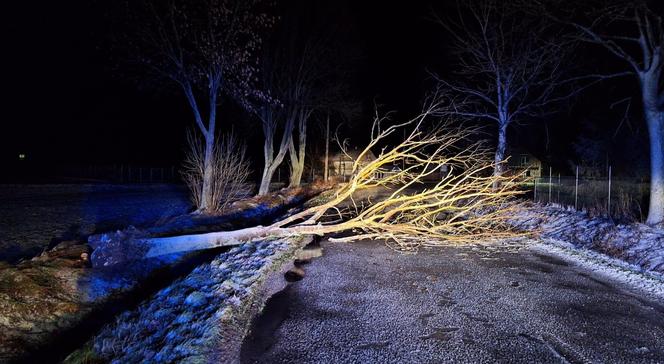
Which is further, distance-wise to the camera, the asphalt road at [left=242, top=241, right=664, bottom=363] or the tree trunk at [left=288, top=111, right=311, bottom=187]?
the tree trunk at [left=288, top=111, right=311, bottom=187]

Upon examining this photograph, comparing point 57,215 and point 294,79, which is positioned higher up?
point 294,79

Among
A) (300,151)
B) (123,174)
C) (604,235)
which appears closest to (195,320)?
(604,235)

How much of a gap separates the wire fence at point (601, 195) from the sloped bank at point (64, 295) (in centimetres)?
1116

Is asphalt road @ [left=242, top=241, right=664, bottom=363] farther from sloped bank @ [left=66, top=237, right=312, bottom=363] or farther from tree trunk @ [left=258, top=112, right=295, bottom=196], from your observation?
tree trunk @ [left=258, top=112, right=295, bottom=196]

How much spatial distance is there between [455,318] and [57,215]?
44.1 feet

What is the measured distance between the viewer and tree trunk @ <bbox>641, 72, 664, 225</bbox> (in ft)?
30.1

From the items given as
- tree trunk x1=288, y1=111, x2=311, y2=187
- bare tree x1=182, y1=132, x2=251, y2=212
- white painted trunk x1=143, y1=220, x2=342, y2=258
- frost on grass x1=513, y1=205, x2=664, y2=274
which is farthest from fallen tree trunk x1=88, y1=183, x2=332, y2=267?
frost on grass x1=513, y1=205, x2=664, y2=274

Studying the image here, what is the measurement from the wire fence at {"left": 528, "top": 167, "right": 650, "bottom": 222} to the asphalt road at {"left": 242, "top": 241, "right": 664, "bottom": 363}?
4.79 m

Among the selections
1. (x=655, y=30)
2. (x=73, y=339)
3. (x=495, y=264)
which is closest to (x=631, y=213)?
(x=655, y=30)

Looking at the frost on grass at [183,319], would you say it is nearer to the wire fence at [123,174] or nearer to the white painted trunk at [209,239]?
the white painted trunk at [209,239]

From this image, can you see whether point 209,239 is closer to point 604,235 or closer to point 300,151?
point 604,235

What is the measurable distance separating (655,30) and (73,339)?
48.9ft

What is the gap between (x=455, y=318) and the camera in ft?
15.2

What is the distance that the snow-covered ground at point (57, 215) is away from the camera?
8859 mm
